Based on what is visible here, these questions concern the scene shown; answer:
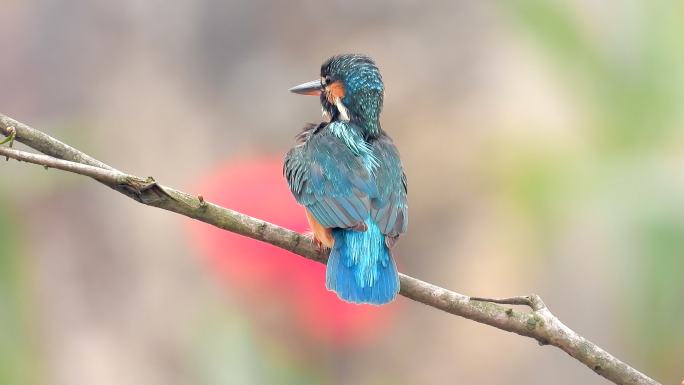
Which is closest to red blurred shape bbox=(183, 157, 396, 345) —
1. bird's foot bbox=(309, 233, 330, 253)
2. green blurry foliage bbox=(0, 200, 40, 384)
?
green blurry foliage bbox=(0, 200, 40, 384)

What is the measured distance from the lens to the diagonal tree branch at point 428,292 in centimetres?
185

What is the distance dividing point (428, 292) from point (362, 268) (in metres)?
0.32

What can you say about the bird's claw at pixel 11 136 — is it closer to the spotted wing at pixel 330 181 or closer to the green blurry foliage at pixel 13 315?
the spotted wing at pixel 330 181

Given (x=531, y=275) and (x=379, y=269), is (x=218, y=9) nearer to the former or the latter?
(x=531, y=275)

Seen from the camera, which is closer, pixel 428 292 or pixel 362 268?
pixel 428 292

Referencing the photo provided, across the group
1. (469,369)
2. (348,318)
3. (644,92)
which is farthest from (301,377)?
(644,92)

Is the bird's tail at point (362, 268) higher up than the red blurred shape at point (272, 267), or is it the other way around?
the red blurred shape at point (272, 267)

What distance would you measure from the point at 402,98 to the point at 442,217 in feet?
1.93

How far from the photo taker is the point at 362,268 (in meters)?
2.31

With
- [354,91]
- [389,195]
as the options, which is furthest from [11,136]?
[354,91]

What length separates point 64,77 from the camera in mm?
4672

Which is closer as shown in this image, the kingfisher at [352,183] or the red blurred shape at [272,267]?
the kingfisher at [352,183]

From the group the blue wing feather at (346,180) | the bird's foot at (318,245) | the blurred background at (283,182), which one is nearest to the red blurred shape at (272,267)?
the blurred background at (283,182)

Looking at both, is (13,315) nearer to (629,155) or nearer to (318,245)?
(318,245)
